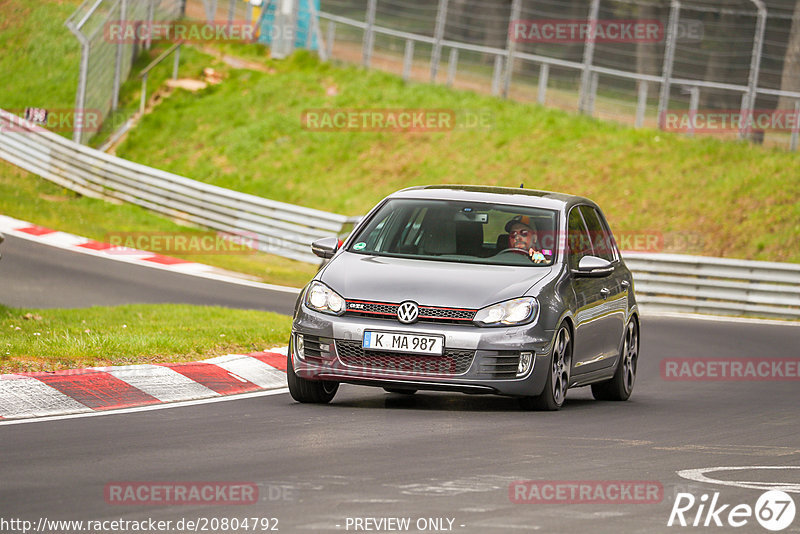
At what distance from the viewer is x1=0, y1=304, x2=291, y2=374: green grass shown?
10.8 m

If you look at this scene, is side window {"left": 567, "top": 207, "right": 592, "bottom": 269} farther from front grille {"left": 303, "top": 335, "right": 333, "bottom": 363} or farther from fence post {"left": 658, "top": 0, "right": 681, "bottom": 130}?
fence post {"left": 658, "top": 0, "right": 681, "bottom": 130}

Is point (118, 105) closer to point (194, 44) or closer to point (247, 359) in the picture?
point (194, 44)

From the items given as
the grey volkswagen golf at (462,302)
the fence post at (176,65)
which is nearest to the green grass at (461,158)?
the fence post at (176,65)

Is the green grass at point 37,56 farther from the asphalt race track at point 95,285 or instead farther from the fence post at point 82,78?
the asphalt race track at point 95,285

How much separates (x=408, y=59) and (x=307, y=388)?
27.1 m

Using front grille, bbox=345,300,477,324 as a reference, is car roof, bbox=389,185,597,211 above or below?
above

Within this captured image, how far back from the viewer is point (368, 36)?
37.1 m

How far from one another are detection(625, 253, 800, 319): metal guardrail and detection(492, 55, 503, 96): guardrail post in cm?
1093

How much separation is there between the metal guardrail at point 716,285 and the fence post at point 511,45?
32.6 feet

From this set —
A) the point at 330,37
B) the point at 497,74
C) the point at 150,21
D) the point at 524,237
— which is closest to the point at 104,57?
the point at 150,21

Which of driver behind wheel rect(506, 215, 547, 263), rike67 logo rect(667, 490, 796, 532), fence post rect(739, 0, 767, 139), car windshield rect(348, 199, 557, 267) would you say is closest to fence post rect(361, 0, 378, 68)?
fence post rect(739, 0, 767, 139)

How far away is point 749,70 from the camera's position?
2830cm

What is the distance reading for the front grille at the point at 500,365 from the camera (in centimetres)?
955

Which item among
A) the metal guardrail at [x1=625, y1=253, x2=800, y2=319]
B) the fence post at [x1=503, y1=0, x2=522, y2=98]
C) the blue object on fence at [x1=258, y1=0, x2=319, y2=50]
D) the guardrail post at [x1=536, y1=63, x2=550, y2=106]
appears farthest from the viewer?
the blue object on fence at [x1=258, y1=0, x2=319, y2=50]
